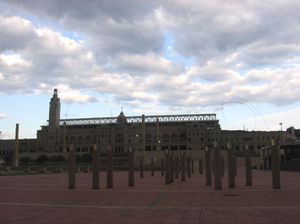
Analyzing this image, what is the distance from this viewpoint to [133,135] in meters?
178

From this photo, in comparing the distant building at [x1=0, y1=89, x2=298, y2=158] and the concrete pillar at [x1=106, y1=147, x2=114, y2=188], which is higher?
the distant building at [x1=0, y1=89, x2=298, y2=158]

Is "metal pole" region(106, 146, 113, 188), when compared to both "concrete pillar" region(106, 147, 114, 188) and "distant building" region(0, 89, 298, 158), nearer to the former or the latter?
"concrete pillar" region(106, 147, 114, 188)

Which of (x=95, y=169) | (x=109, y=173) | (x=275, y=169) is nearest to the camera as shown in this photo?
(x=275, y=169)

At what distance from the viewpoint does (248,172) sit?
26.3 metres

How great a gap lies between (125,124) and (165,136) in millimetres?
18026

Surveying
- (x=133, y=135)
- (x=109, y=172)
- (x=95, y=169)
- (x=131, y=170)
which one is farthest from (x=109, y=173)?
(x=133, y=135)

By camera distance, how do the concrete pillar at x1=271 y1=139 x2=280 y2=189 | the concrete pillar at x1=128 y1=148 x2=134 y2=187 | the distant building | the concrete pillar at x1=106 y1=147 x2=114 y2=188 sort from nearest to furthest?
the concrete pillar at x1=271 y1=139 x2=280 y2=189 < the concrete pillar at x1=106 y1=147 x2=114 y2=188 < the concrete pillar at x1=128 y1=148 x2=134 y2=187 < the distant building

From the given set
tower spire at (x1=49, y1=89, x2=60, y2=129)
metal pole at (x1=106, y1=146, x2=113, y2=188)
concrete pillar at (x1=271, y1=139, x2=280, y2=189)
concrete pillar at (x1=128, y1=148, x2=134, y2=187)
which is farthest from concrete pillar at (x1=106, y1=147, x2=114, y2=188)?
tower spire at (x1=49, y1=89, x2=60, y2=129)

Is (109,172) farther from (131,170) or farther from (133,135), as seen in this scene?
(133,135)

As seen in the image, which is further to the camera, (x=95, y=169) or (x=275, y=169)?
(x=95, y=169)

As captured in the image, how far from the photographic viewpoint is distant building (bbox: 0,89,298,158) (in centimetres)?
17062

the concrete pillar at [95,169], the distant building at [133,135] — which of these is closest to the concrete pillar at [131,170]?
the concrete pillar at [95,169]

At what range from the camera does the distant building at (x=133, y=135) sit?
170625mm

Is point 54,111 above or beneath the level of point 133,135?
above
